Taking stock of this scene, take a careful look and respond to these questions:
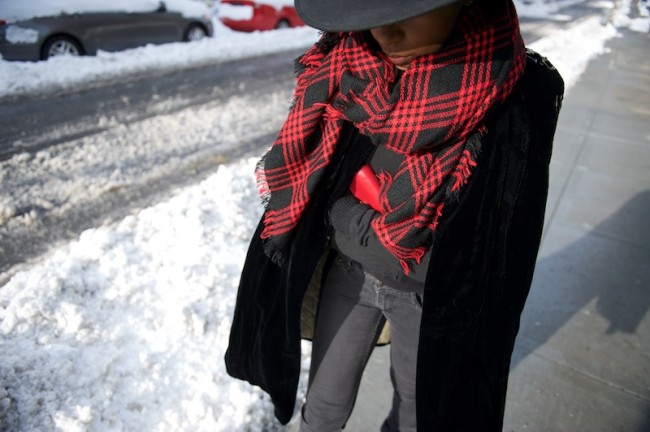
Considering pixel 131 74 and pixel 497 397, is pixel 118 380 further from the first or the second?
pixel 131 74

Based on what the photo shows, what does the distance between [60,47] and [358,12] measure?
9066 millimetres

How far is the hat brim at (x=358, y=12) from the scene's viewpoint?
3.44 ft

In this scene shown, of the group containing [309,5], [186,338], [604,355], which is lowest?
[604,355]

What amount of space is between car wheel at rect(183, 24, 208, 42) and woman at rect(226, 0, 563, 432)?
10883mm

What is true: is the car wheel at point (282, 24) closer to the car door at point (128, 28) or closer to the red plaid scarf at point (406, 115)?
the car door at point (128, 28)

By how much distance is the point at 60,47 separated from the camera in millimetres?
8586

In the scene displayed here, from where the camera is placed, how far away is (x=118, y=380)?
7.75 ft

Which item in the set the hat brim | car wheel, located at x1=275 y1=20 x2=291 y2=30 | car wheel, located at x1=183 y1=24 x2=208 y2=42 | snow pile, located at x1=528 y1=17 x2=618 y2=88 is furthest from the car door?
the hat brim

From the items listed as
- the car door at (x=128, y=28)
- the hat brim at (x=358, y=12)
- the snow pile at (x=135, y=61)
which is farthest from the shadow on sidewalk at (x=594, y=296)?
the car door at (x=128, y=28)

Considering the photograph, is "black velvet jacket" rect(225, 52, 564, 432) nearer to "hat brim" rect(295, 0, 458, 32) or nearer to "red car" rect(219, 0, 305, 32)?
"hat brim" rect(295, 0, 458, 32)

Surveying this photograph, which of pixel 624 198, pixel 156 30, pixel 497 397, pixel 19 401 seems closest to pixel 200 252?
pixel 19 401

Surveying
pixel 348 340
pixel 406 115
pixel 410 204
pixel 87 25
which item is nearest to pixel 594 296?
pixel 348 340

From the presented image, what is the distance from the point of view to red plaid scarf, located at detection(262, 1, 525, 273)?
128 centimetres

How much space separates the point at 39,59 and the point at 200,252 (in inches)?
270
